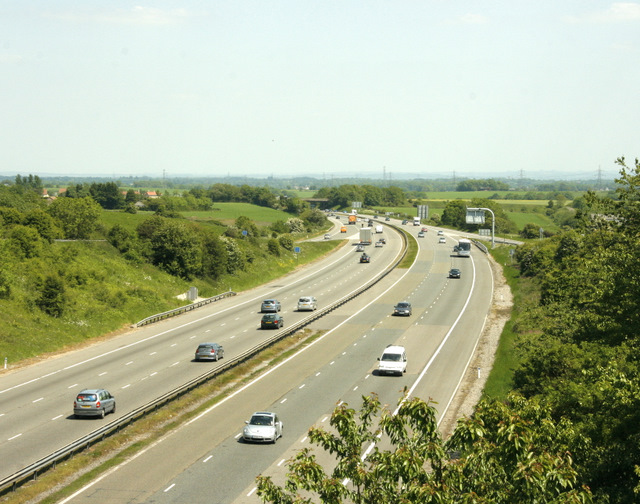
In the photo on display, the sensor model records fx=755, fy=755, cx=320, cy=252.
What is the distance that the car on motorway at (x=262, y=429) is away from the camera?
110 ft

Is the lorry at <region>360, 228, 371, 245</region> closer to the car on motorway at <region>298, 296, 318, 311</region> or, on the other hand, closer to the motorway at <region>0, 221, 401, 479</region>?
the motorway at <region>0, 221, 401, 479</region>

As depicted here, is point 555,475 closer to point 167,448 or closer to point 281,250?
point 167,448

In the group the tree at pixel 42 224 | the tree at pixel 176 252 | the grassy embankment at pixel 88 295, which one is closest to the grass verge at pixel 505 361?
the grassy embankment at pixel 88 295

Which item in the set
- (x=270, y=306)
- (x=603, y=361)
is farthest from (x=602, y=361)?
(x=270, y=306)

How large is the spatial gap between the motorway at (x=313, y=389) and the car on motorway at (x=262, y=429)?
340 millimetres

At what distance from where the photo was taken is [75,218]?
284ft

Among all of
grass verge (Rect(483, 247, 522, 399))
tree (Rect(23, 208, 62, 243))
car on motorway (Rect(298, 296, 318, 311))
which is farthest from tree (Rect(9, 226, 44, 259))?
grass verge (Rect(483, 247, 522, 399))

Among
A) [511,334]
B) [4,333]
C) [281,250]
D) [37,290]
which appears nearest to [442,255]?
[281,250]

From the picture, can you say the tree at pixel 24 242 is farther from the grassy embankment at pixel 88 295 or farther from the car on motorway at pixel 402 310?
the car on motorway at pixel 402 310

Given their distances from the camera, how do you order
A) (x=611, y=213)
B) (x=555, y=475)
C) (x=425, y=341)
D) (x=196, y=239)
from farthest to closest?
(x=196, y=239)
(x=425, y=341)
(x=611, y=213)
(x=555, y=475)

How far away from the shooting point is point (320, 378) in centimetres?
4738

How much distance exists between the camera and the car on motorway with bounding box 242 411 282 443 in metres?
33.6

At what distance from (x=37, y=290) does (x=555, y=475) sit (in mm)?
56121

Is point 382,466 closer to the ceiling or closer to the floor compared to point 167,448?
closer to the ceiling
